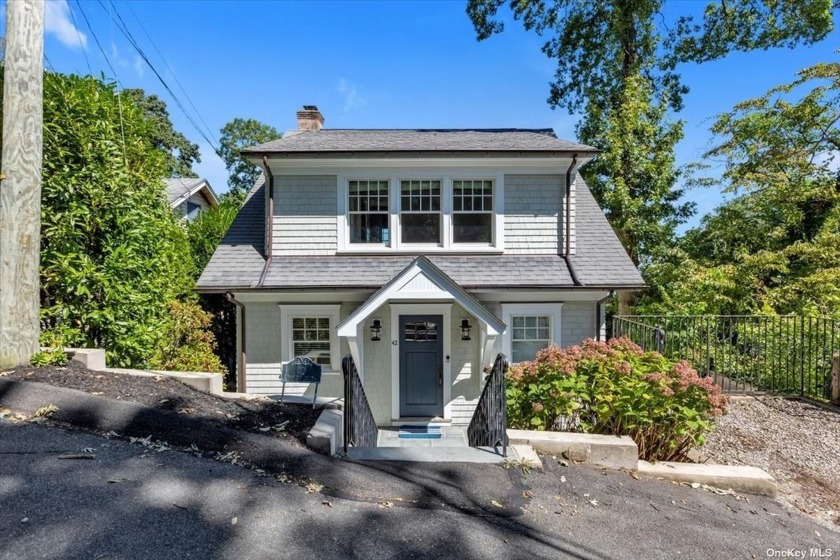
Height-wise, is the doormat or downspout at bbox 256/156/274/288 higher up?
downspout at bbox 256/156/274/288

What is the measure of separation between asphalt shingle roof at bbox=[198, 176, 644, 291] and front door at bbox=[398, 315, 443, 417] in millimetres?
1126

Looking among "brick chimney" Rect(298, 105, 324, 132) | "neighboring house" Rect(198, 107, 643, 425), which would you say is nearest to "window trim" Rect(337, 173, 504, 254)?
"neighboring house" Rect(198, 107, 643, 425)

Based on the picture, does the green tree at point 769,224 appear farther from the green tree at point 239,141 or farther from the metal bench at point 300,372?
the green tree at point 239,141

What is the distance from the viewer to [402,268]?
329 inches

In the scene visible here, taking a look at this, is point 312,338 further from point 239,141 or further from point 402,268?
point 239,141

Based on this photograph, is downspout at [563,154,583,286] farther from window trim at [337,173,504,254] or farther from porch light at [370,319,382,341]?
porch light at [370,319,382,341]

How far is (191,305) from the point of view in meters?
8.52

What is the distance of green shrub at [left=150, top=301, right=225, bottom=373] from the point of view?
7566 mm

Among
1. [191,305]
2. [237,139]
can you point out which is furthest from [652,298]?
[237,139]

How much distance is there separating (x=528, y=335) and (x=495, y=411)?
3.90 metres

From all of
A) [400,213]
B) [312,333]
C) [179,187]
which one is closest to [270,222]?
[312,333]

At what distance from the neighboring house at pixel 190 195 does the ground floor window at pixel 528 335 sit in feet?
43.8

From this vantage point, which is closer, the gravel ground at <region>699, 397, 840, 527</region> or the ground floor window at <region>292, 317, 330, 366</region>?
the gravel ground at <region>699, 397, 840, 527</region>

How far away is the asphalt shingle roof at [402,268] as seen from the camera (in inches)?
314
